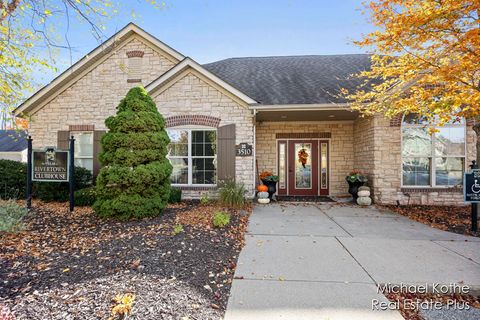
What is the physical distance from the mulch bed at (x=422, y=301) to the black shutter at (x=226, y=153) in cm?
614

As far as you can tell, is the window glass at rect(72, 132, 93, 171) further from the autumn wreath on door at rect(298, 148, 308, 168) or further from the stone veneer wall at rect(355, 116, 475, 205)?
the stone veneer wall at rect(355, 116, 475, 205)

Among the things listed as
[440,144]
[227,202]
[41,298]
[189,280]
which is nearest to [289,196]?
[227,202]

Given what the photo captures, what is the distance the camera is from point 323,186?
34.1 feet

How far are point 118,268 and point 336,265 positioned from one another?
3.17 meters

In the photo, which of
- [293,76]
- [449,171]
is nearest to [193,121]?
[293,76]

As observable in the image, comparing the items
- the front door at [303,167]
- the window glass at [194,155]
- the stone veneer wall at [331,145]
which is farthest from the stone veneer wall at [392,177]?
the window glass at [194,155]

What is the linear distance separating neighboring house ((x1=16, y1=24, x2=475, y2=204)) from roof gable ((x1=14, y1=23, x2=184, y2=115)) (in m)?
0.04

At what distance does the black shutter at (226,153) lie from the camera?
8.59 meters

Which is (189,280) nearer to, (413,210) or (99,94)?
(413,210)

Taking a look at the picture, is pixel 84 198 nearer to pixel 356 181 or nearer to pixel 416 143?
pixel 356 181

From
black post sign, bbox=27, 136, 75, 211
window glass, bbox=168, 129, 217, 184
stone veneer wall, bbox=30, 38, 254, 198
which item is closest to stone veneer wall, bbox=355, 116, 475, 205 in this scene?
stone veneer wall, bbox=30, 38, 254, 198

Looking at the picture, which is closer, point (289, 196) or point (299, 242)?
point (299, 242)

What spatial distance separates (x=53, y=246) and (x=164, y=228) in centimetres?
189

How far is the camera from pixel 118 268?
10.8 feet
